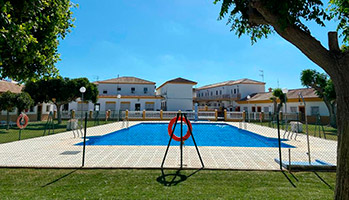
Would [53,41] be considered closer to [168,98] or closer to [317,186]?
[317,186]

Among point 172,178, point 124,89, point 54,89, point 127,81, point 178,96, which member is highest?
point 127,81

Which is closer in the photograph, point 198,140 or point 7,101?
point 198,140

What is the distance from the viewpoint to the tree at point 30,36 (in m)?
2.97

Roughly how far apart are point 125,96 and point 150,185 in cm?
2847

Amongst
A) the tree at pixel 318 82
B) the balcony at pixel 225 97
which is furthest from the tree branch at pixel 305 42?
the balcony at pixel 225 97

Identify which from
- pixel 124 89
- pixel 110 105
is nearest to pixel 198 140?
pixel 110 105

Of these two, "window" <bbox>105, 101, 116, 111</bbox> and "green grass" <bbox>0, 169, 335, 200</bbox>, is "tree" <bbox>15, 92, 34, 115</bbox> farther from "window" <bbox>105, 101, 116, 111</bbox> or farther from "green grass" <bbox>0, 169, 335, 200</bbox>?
"window" <bbox>105, 101, 116, 111</bbox>

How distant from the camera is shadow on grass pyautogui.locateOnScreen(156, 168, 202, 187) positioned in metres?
3.96

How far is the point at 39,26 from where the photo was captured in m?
3.91

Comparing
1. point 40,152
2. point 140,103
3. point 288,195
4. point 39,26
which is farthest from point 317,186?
point 140,103

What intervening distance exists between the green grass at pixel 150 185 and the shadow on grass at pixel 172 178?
0.07 meters

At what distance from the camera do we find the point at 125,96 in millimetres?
30984

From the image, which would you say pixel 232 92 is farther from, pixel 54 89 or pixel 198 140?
pixel 54 89

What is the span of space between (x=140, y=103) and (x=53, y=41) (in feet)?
90.2
